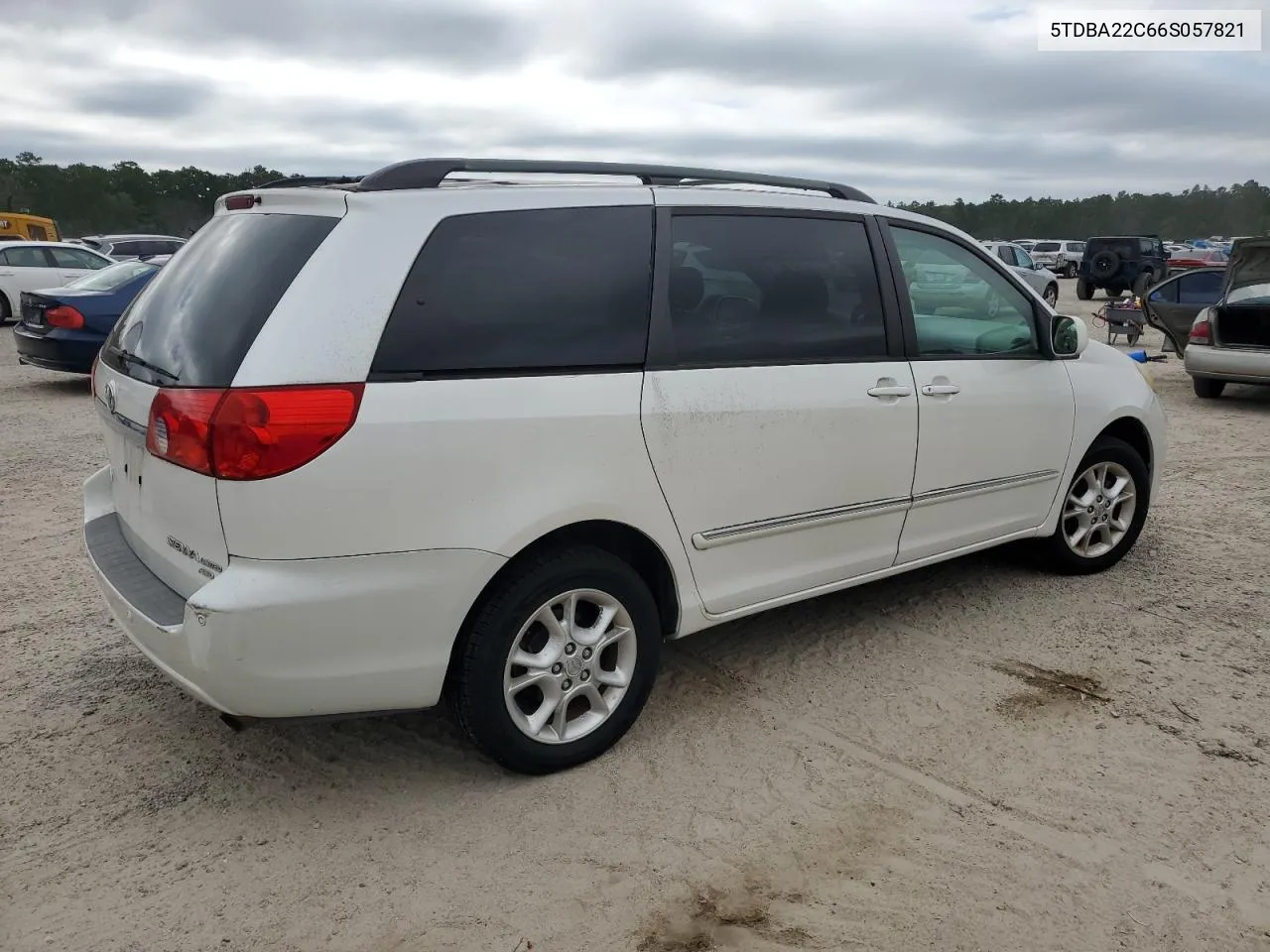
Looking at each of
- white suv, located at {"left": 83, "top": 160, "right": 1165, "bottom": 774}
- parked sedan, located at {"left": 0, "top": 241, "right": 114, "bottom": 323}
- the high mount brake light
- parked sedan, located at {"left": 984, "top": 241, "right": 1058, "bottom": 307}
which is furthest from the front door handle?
parked sedan, located at {"left": 984, "top": 241, "right": 1058, "bottom": 307}

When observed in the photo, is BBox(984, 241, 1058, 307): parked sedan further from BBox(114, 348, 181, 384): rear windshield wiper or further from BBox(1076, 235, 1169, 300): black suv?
BBox(114, 348, 181, 384): rear windshield wiper

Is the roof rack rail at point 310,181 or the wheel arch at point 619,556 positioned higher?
the roof rack rail at point 310,181

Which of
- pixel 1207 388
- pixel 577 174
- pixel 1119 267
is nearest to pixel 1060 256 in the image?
pixel 1119 267

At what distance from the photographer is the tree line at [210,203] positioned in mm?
60812

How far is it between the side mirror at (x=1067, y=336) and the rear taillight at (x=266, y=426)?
10.6 ft

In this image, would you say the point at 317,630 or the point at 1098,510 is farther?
the point at 1098,510

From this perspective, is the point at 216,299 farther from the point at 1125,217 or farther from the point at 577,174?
the point at 1125,217

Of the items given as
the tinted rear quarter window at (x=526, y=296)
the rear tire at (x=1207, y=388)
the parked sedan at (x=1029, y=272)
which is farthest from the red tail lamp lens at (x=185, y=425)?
the parked sedan at (x=1029, y=272)

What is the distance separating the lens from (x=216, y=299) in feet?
9.64

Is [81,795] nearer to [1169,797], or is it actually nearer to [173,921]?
[173,921]

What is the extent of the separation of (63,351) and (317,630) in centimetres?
915

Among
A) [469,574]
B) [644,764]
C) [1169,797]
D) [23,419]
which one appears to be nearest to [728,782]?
[644,764]

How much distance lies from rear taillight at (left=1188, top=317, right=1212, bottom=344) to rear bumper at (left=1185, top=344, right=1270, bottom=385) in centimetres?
5

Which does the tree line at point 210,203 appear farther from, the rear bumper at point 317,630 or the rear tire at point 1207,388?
the rear bumper at point 317,630
